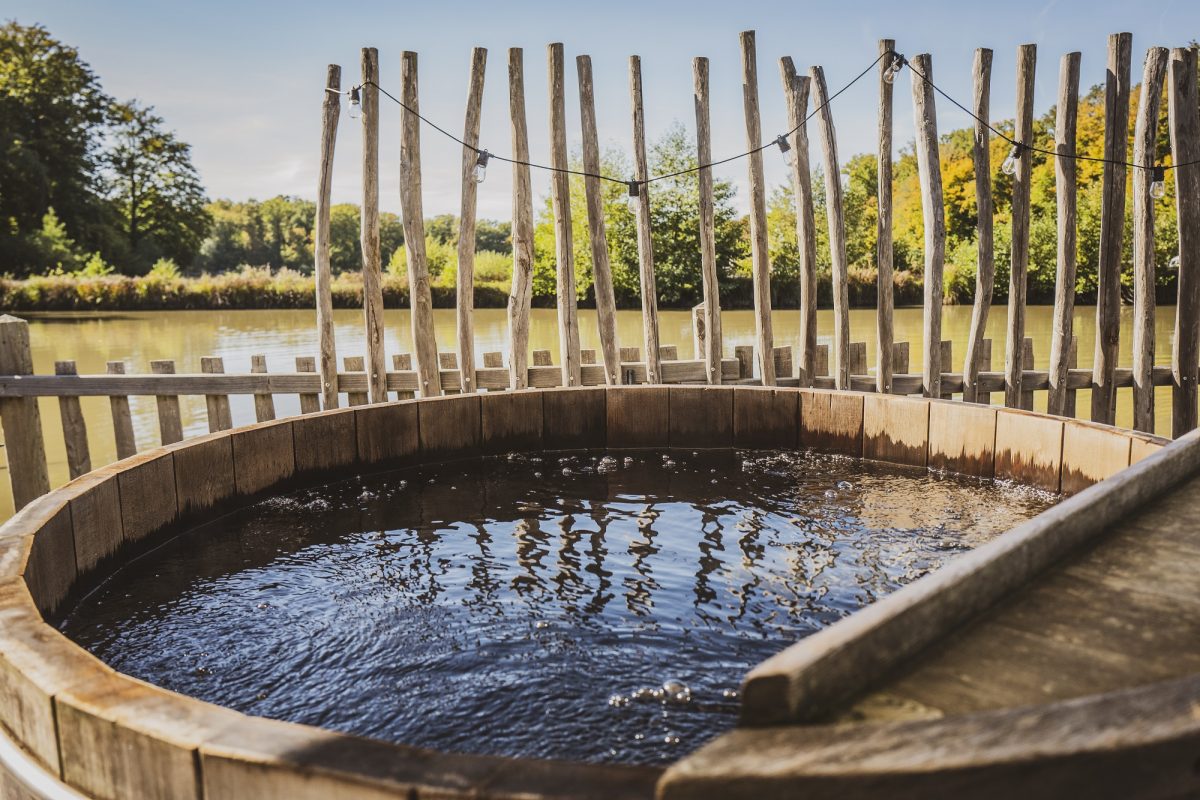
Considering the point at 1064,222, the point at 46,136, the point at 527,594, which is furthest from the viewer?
the point at 46,136

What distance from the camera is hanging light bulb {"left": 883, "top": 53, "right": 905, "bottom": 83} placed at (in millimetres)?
4910

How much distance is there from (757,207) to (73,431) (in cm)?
Answer: 403

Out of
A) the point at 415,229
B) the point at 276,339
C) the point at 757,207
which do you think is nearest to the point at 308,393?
the point at 415,229

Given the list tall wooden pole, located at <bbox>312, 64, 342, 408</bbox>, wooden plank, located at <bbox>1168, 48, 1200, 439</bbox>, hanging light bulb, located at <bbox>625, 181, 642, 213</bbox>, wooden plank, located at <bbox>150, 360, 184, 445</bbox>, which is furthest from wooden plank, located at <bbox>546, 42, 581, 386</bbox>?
wooden plank, located at <bbox>1168, 48, 1200, 439</bbox>

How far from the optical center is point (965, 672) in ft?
3.78

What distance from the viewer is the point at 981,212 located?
16.4 feet

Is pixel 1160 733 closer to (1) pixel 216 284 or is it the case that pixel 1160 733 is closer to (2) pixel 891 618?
(2) pixel 891 618

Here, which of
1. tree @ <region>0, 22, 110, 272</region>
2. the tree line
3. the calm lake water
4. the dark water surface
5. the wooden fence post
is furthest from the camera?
tree @ <region>0, 22, 110, 272</region>

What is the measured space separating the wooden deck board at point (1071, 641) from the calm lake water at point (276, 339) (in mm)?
5812

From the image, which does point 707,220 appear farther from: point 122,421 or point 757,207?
point 122,421

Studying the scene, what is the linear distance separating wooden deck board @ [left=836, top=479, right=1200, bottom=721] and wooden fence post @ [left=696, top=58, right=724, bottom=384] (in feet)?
12.2

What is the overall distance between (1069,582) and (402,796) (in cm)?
106

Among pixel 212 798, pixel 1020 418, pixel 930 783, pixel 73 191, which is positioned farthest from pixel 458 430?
pixel 73 191

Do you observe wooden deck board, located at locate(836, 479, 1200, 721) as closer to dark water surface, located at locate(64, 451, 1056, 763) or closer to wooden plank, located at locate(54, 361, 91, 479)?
dark water surface, located at locate(64, 451, 1056, 763)
